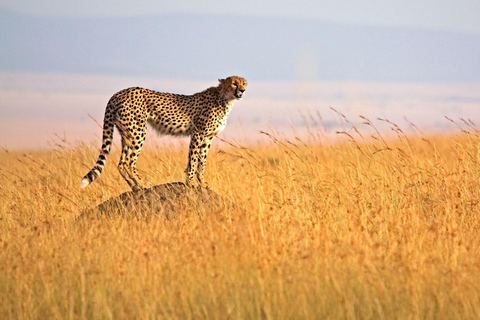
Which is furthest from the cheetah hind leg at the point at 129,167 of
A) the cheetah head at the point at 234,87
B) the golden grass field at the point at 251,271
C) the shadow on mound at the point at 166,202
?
the golden grass field at the point at 251,271

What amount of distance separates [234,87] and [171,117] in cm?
87

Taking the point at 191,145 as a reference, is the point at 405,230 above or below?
below

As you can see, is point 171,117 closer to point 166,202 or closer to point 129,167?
point 129,167

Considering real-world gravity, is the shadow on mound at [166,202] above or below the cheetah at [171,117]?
below

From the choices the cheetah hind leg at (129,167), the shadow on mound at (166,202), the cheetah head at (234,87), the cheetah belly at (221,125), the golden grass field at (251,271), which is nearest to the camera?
the golden grass field at (251,271)

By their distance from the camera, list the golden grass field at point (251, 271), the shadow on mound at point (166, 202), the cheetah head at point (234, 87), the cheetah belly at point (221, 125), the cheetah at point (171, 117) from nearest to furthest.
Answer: the golden grass field at point (251, 271), the shadow on mound at point (166, 202), the cheetah at point (171, 117), the cheetah head at point (234, 87), the cheetah belly at point (221, 125)

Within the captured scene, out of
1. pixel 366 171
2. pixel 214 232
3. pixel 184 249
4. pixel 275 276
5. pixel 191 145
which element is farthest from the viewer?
pixel 191 145

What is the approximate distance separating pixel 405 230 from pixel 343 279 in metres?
1.25

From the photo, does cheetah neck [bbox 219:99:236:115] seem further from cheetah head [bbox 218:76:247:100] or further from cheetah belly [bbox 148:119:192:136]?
cheetah belly [bbox 148:119:192:136]

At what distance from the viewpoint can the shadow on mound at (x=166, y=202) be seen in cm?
617

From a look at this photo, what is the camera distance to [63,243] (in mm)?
4973

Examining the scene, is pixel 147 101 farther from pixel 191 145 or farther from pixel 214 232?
pixel 214 232

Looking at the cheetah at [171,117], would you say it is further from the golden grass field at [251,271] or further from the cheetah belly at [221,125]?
the golden grass field at [251,271]

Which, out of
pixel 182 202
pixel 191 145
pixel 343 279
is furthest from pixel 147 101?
pixel 343 279
